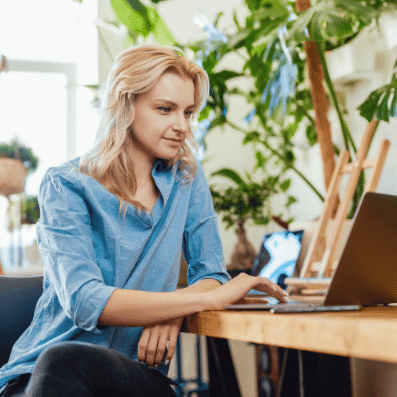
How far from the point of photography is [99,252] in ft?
3.10

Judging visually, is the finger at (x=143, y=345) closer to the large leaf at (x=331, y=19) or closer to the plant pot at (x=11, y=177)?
the large leaf at (x=331, y=19)

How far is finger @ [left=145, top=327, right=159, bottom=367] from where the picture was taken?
793 mm

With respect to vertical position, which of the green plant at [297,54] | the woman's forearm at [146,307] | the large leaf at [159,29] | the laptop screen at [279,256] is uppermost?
the large leaf at [159,29]

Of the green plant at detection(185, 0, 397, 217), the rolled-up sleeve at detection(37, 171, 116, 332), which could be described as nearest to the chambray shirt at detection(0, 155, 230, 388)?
the rolled-up sleeve at detection(37, 171, 116, 332)

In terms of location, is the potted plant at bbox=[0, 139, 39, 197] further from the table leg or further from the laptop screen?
the table leg

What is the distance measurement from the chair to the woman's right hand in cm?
56

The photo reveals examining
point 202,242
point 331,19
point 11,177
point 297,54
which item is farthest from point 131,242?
point 11,177

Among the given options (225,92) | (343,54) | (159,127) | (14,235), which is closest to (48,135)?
(14,235)

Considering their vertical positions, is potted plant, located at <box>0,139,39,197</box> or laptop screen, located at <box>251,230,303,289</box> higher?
potted plant, located at <box>0,139,39,197</box>

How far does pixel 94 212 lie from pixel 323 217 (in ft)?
4.11

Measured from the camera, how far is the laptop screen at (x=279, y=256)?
2072 mm

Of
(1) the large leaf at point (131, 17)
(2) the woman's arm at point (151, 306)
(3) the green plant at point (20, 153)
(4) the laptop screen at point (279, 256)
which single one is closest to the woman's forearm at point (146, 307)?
(2) the woman's arm at point (151, 306)

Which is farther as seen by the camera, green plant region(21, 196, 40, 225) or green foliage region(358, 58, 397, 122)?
green plant region(21, 196, 40, 225)

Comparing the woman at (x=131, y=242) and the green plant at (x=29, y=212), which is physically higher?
the woman at (x=131, y=242)
